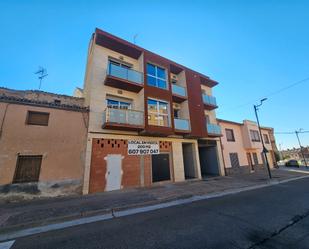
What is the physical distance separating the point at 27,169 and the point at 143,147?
294 inches

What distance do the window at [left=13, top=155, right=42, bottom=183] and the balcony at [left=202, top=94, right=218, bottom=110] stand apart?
16.1 metres

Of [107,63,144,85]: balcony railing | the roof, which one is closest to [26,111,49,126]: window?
the roof

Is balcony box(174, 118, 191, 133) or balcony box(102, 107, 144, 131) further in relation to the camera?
balcony box(174, 118, 191, 133)

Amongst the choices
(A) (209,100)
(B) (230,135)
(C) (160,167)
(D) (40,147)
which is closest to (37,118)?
(D) (40,147)

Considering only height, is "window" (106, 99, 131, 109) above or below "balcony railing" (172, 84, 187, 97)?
below

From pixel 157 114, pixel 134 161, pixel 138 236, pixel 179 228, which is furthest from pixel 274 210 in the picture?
pixel 157 114

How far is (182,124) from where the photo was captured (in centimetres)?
1359

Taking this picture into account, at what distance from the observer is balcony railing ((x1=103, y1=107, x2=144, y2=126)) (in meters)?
10.3

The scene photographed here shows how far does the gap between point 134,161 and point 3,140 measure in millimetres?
7958

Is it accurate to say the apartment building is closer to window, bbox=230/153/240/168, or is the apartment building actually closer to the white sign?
the white sign

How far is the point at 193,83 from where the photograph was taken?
16281mm

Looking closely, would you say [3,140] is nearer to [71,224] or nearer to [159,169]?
[71,224]

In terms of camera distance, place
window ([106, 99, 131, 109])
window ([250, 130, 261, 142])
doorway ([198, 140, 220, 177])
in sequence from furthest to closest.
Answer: window ([250, 130, 261, 142]) < doorway ([198, 140, 220, 177]) < window ([106, 99, 131, 109])

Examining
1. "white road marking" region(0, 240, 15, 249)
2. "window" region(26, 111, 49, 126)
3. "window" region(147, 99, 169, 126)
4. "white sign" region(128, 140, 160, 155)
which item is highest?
"window" region(147, 99, 169, 126)
